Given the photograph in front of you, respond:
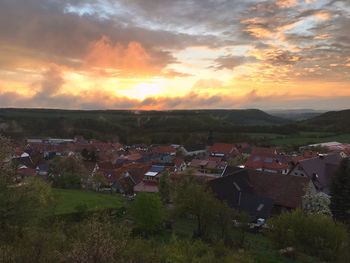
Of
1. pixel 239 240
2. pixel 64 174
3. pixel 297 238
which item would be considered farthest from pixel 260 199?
pixel 64 174

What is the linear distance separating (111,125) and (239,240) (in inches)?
5702

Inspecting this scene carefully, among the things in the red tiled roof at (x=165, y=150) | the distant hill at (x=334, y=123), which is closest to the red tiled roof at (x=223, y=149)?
the red tiled roof at (x=165, y=150)

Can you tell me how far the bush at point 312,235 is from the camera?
88.8 ft

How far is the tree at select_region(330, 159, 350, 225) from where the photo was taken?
4103cm

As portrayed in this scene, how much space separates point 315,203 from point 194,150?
7801cm

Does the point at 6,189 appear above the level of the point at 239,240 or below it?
above

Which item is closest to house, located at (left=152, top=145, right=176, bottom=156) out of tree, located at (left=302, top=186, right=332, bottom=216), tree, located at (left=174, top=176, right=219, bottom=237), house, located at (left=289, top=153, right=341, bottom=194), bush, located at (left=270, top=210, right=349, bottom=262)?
house, located at (left=289, top=153, right=341, bottom=194)

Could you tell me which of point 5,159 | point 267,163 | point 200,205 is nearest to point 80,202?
point 200,205

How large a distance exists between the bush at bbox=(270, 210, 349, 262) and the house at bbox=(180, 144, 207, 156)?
84099mm

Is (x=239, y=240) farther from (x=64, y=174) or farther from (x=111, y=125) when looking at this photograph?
(x=111, y=125)

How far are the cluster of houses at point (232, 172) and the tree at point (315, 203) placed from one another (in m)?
1.27

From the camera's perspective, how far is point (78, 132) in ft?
536

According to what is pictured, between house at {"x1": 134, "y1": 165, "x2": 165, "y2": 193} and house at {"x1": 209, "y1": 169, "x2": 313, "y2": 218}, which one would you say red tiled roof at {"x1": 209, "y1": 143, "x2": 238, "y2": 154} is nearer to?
house at {"x1": 134, "y1": 165, "x2": 165, "y2": 193}

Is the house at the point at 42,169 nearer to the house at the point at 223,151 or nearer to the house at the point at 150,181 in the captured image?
the house at the point at 150,181
